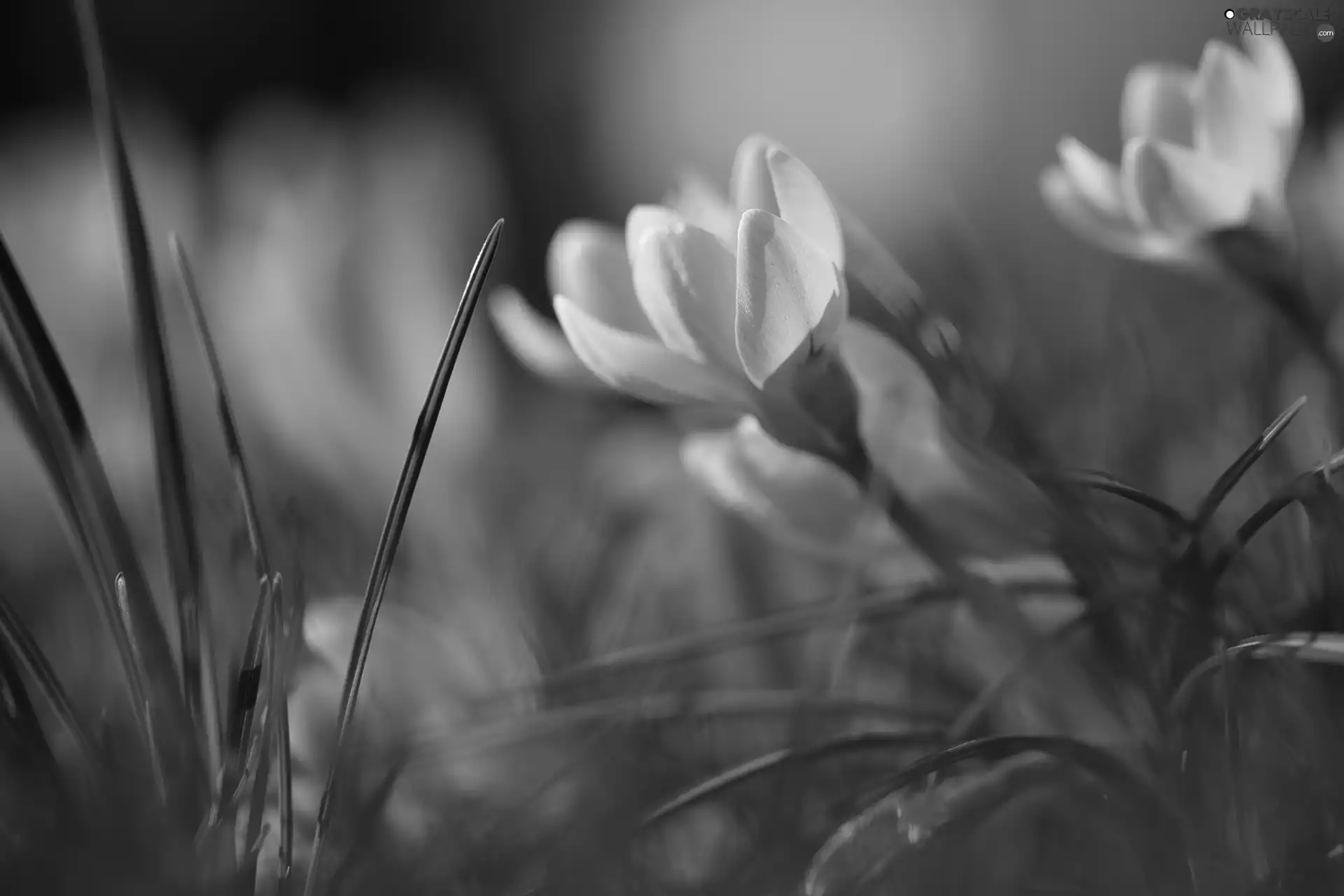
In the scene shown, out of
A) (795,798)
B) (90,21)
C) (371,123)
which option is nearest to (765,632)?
(795,798)

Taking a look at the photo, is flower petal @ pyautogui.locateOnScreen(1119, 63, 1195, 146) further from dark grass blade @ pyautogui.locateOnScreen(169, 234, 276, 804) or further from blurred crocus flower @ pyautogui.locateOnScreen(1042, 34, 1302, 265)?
dark grass blade @ pyautogui.locateOnScreen(169, 234, 276, 804)

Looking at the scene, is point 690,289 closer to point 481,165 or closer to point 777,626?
point 777,626

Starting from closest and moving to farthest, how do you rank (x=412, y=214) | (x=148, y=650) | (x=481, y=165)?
(x=148, y=650) → (x=412, y=214) → (x=481, y=165)

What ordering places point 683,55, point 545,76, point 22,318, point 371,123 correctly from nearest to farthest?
point 22,318
point 371,123
point 545,76
point 683,55

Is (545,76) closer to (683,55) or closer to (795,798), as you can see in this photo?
(683,55)

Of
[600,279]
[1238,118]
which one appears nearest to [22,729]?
[600,279]

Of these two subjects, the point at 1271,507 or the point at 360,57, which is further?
the point at 360,57

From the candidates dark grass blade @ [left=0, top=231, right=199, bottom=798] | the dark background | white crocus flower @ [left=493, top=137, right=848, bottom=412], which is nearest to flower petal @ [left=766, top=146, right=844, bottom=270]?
white crocus flower @ [left=493, top=137, right=848, bottom=412]
